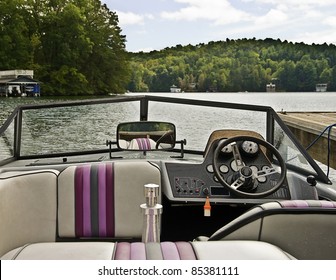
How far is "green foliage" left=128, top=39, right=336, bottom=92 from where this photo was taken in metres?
27.6

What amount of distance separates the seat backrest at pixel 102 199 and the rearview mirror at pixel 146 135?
692mm

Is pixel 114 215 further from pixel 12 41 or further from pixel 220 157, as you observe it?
pixel 12 41

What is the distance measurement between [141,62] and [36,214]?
1049 inches

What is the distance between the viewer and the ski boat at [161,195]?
160 centimetres

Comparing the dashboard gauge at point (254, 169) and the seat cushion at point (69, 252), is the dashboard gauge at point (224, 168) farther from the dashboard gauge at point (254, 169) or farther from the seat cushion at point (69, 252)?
the seat cushion at point (69, 252)

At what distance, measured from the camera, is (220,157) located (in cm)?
277

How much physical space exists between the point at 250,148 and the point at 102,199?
851 millimetres

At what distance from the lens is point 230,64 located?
34188 mm

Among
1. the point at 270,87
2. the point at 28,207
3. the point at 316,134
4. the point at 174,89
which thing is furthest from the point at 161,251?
the point at 270,87

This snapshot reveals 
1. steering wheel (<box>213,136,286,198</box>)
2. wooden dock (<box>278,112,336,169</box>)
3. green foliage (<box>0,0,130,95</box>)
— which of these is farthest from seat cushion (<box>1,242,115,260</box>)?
green foliage (<box>0,0,130,95</box>)

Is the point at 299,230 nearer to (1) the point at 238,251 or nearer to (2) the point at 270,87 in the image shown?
(1) the point at 238,251

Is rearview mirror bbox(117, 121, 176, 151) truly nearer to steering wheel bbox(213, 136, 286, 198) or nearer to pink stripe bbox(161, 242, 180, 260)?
steering wheel bbox(213, 136, 286, 198)
